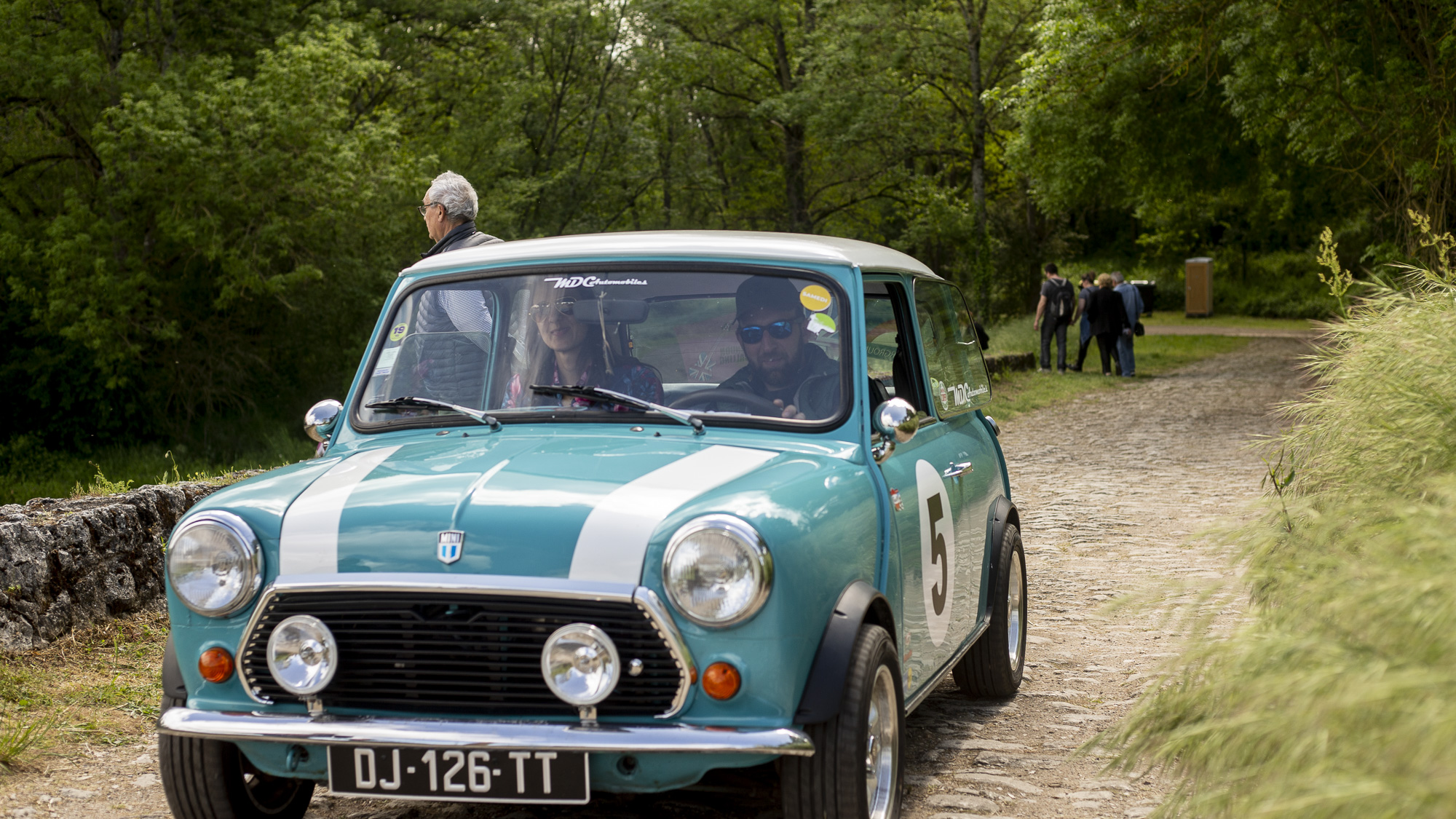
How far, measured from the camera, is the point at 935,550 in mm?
4816

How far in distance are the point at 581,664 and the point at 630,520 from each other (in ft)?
1.24

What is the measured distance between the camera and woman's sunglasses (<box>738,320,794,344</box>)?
4.55 m

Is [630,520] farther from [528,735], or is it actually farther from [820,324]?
[820,324]

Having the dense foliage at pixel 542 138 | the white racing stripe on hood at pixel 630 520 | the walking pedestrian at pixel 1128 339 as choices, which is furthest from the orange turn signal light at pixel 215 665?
the walking pedestrian at pixel 1128 339

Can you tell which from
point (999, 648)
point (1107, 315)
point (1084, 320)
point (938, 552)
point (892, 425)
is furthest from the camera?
point (1084, 320)

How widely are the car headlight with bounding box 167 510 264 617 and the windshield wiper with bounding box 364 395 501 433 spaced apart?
0.96 m

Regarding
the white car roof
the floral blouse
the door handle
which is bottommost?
the door handle

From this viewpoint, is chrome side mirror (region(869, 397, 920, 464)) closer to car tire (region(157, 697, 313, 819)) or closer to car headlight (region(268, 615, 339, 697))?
car headlight (region(268, 615, 339, 697))

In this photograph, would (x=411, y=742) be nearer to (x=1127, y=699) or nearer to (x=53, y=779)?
(x=53, y=779)

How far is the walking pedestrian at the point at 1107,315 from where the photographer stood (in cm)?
2488

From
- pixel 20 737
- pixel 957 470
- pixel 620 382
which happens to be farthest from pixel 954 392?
pixel 20 737

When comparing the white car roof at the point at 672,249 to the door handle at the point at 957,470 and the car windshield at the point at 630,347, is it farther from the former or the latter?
the door handle at the point at 957,470

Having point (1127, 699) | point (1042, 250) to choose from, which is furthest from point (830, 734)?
point (1042, 250)

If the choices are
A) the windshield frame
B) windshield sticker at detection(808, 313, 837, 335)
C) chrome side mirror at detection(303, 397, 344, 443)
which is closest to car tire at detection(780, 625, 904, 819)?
the windshield frame
